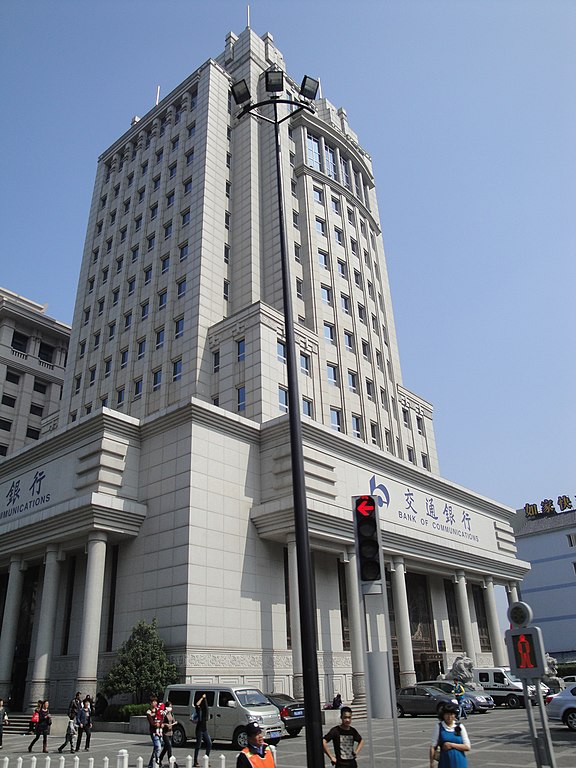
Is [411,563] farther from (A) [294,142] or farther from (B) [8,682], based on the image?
(A) [294,142]

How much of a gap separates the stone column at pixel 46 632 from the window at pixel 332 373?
20.7m

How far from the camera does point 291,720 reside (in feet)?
73.7

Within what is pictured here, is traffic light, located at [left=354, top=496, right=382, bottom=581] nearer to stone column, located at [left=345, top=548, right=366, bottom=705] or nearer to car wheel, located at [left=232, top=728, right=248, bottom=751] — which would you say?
car wheel, located at [left=232, top=728, right=248, bottom=751]

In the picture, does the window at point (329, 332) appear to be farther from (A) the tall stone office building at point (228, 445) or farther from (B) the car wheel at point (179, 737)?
(B) the car wheel at point (179, 737)

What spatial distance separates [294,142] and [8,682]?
44.7m

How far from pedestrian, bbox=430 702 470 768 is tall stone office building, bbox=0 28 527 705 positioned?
789 inches

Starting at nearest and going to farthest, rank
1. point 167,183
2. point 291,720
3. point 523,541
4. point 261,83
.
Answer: point 291,720 → point 167,183 → point 261,83 → point 523,541

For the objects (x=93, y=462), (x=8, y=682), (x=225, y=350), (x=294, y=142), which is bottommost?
(x=8, y=682)

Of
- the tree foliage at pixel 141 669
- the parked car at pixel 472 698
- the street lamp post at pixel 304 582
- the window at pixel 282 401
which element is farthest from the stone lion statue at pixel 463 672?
the street lamp post at pixel 304 582

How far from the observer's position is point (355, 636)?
31.9 m

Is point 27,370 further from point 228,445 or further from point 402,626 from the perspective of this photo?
point 402,626

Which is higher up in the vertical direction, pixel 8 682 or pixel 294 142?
pixel 294 142

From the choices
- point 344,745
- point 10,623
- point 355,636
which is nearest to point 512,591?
point 355,636

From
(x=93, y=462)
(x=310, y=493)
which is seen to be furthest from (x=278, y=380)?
(x=93, y=462)
